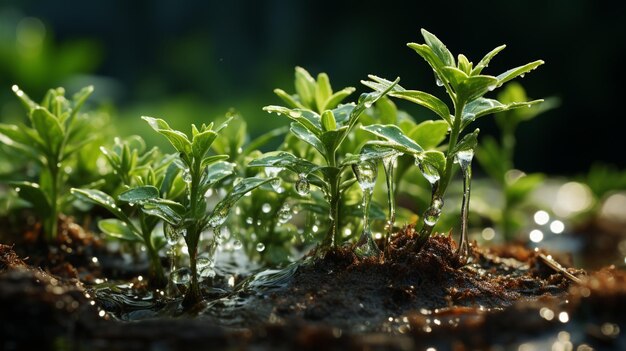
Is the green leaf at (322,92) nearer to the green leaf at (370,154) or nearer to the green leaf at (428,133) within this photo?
the green leaf at (428,133)

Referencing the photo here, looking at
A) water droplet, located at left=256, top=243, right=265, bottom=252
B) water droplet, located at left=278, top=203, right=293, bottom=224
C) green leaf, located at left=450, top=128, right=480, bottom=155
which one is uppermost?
green leaf, located at left=450, top=128, right=480, bottom=155

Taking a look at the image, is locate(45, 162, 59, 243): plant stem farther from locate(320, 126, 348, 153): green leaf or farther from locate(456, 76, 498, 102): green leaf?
locate(456, 76, 498, 102): green leaf

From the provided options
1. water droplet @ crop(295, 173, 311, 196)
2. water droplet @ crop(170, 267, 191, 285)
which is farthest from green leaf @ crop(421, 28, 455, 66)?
water droplet @ crop(170, 267, 191, 285)

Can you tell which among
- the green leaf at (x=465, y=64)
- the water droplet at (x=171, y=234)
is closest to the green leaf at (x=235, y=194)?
the water droplet at (x=171, y=234)

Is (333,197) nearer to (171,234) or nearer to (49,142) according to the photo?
(171,234)

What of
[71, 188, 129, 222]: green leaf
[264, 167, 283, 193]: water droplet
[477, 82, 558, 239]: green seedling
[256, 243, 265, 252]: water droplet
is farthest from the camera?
[477, 82, 558, 239]: green seedling

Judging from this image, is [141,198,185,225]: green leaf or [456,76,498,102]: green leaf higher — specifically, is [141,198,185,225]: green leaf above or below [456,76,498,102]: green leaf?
below

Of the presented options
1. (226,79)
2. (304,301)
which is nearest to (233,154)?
(304,301)
